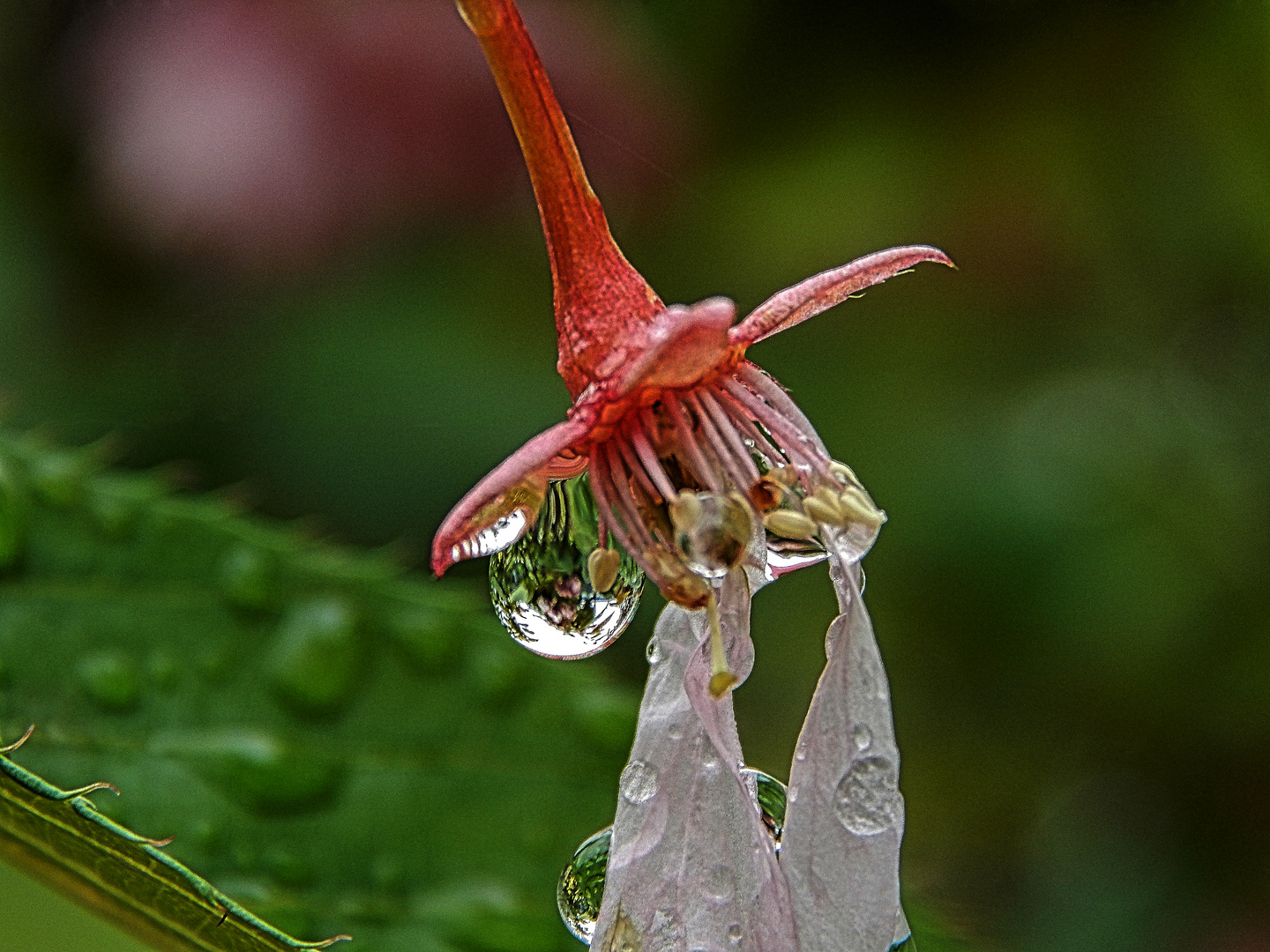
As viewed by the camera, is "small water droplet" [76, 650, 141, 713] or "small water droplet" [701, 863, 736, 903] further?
"small water droplet" [76, 650, 141, 713]

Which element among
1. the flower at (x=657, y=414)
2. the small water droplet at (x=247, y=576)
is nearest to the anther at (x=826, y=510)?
the flower at (x=657, y=414)

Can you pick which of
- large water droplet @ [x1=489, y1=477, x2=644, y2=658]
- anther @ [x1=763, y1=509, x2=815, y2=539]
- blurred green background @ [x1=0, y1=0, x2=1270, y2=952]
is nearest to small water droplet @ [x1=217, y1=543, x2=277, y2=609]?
large water droplet @ [x1=489, y1=477, x2=644, y2=658]

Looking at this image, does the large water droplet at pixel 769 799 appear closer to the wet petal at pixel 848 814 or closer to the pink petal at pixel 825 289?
the wet petal at pixel 848 814

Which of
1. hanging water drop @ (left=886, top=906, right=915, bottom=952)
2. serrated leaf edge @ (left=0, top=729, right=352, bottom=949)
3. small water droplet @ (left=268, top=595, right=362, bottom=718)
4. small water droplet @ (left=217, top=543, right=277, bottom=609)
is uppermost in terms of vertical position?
small water droplet @ (left=217, top=543, right=277, bottom=609)

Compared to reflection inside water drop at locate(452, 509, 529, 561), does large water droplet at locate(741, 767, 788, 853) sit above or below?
below

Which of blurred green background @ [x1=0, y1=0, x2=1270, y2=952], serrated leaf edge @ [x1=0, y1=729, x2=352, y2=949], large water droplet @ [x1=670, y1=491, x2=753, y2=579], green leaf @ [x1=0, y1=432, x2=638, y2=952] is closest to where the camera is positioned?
serrated leaf edge @ [x1=0, y1=729, x2=352, y2=949]

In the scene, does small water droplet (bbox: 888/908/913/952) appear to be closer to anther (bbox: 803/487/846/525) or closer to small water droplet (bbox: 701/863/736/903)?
small water droplet (bbox: 701/863/736/903)

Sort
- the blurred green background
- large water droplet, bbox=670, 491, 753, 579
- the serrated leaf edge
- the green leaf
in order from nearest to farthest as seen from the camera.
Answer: the serrated leaf edge, large water droplet, bbox=670, 491, 753, 579, the green leaf, the blurred green background
